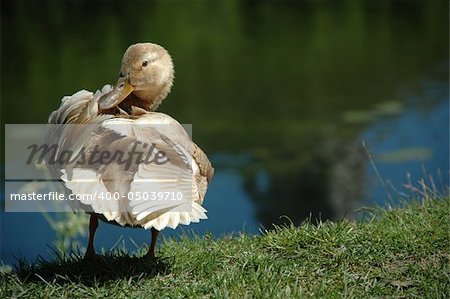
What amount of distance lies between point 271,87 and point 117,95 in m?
11.6

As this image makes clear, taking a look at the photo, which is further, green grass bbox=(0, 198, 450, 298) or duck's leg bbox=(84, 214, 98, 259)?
duck's leg bbox=(84, 214, 98, 259)

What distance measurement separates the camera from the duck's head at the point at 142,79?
496cm

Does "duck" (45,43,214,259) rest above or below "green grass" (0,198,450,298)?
above

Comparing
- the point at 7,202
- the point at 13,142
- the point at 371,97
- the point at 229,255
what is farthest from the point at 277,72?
the point at 229,255

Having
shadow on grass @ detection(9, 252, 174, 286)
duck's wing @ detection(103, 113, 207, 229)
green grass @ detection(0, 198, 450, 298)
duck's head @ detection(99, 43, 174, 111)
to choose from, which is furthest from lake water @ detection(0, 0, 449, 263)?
duck's wing @ detection(103, 113, 207, 229)

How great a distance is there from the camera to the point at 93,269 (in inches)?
181

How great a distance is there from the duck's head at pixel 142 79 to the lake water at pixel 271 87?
8.18 ft

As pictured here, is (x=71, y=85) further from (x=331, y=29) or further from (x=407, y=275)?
(x=407, y=275)

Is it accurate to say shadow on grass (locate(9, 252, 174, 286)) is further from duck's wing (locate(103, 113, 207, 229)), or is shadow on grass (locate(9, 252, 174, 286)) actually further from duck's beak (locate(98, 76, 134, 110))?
duck's beak (locate(98, 76, 134, 110))

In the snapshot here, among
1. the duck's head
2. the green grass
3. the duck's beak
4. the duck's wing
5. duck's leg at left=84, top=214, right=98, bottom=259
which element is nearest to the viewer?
the duck's wing

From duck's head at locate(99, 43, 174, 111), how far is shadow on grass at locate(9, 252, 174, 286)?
0.82m

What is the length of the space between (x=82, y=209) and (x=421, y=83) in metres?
12.9

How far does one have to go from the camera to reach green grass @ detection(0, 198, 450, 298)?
4254 mm

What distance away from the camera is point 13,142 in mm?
13297
